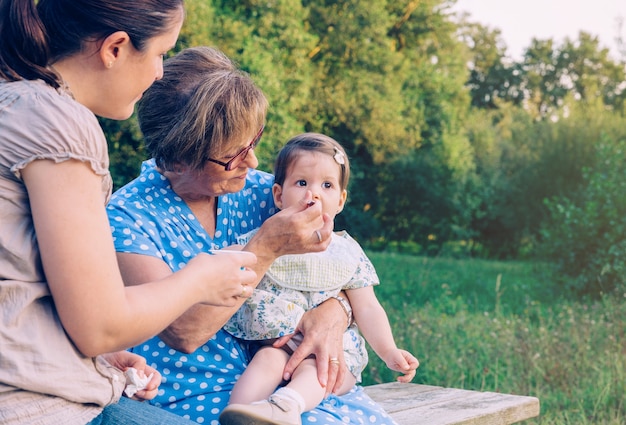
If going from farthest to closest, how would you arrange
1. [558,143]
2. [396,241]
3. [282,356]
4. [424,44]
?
[424,44] < [396,241] < [558,143] < [282,356]

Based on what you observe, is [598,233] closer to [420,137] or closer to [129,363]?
[129,363]

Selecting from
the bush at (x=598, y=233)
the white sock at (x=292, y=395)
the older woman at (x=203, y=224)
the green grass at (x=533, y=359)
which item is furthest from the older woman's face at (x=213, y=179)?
the bush at (x=598, y=233)

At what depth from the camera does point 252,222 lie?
2732 mm

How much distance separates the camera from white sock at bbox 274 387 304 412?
2.19m

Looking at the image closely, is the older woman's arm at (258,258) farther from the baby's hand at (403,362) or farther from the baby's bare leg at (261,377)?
the baby's hand at (403,362)

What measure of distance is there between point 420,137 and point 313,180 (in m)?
19.0

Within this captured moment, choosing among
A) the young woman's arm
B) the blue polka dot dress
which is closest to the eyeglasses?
the blue polka dot dress

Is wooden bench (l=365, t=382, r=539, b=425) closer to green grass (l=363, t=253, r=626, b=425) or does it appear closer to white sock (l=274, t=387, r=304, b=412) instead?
white sock (l=274, t=387, r=304, b=412)

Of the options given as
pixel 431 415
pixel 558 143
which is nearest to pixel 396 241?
pixel 558 143

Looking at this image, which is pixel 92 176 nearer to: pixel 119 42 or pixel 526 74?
pixel 119 42

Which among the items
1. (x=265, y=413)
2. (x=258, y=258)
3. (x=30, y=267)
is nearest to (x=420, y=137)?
(x=258, y=258)

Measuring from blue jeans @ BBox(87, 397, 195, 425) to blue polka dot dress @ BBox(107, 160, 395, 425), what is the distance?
0.40 m

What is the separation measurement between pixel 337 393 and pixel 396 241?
18.6 meters

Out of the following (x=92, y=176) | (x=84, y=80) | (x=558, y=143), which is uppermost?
(x=84, y=80)
